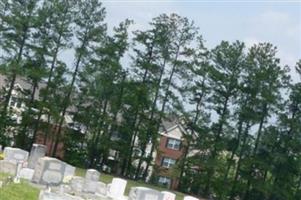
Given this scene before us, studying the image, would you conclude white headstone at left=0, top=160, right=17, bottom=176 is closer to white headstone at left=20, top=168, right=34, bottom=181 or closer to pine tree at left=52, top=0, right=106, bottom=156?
white headstone at left=20, top=168, right=34, bottom=181

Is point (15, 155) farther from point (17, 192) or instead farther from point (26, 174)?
point (17, 192)

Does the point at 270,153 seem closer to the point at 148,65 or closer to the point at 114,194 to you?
the point at 148,65

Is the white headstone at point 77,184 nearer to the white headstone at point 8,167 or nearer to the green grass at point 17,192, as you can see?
the white headstone at point 8,167

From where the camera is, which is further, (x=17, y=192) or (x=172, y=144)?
(x=172, y=144)

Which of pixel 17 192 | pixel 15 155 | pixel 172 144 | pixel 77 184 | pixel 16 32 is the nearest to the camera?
pixel 17 192

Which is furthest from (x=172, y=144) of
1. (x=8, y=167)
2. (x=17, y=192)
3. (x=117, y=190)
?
(x=17, y=192)

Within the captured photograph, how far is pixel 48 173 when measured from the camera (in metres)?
24.6

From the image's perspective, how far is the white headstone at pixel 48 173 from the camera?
2444 centimetres

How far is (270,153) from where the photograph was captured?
50.5 m

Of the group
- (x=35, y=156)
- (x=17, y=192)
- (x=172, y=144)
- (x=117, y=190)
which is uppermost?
(x=172, y=144)

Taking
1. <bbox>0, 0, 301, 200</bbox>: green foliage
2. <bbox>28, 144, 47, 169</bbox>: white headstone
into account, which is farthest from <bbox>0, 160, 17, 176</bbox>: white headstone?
<bbox>0, 0, 301, 200</bbox>: green foliage

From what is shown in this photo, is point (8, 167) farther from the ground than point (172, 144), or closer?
closer

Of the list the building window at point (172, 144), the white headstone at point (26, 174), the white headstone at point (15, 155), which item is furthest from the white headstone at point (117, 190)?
the building window at point (172, 144)

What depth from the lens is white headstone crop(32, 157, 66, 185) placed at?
2444cm
